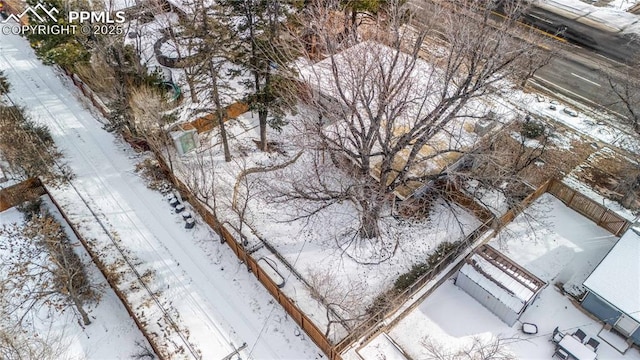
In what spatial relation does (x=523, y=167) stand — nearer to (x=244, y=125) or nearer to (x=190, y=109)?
(x=244, y=125)

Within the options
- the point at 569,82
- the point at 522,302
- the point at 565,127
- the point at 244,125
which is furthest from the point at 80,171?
the point at 569,82

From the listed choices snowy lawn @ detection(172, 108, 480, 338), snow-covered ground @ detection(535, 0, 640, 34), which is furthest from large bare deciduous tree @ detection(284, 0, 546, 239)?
snow-covered ground @ detection(535, 0, 640, 34)

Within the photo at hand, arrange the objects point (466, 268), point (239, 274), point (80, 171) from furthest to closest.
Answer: point (80, 171) < point (239, 274) < point (466, 268)

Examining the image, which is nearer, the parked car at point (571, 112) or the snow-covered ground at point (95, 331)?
the snow-covered ground at point (95, 331)

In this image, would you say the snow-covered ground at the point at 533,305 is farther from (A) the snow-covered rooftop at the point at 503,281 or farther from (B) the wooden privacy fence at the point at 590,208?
(A) the snow-covered rooftop at the point at 503,281

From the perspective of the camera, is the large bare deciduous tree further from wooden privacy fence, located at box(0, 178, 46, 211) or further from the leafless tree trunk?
wooden privacy fence, located at box(0, 178, 46, 211)

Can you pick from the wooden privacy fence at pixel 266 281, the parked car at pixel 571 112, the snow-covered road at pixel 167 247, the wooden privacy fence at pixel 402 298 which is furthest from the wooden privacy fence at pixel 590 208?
the snow-covered road at pixel 167 247
